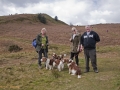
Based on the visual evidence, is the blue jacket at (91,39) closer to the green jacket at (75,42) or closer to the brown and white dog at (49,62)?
the green jacket at (75,42)

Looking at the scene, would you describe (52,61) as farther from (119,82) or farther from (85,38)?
(119,82)

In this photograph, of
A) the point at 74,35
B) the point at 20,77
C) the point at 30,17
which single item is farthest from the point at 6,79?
the point at 30,17

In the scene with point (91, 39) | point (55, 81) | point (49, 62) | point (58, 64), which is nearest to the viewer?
point (55, 81)

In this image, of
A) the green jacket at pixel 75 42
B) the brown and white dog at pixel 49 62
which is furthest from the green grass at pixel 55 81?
the green jacket at pixel 75 42

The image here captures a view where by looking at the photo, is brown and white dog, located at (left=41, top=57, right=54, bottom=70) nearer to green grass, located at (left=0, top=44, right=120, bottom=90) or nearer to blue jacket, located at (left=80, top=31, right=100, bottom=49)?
green grass, located at (left=0, top=44, right=120, bottom=90)

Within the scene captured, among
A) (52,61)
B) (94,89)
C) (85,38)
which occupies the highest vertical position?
(85,38)

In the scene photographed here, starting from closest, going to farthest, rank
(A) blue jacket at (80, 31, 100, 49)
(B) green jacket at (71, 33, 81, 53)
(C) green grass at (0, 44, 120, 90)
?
(C) green grass at (0, 44, 120, 90), (A) blue jacket at (80, 31, 100, 49), (B) green jacket at (71, 33, 81, 53)

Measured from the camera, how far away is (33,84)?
8.29 metres

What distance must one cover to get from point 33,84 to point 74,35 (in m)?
3.40

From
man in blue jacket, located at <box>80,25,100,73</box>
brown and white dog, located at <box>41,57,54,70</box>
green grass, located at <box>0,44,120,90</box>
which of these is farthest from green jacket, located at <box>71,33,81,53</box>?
brown and white dog, located at <box>41,57,54,70</box>

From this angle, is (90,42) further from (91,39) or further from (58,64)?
(58,64)

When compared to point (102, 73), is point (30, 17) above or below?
above

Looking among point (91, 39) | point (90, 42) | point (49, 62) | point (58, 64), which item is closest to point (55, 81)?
point (58, 64)

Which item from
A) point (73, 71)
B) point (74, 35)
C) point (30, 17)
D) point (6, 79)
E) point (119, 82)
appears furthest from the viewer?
point (30, 17)
